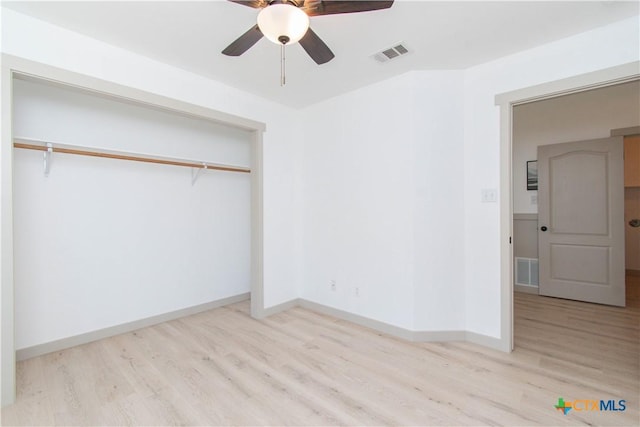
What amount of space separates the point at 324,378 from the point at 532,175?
4205 millimetres

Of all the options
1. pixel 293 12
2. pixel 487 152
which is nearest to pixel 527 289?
pixel 487 152

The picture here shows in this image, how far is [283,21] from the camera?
149 cm

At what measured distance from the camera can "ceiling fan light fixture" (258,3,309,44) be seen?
148 centimetres

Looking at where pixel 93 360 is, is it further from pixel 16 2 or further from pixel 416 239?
pixel 416 239

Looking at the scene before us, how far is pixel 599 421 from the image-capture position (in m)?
1.74

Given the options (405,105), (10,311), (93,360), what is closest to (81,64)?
(10,311)

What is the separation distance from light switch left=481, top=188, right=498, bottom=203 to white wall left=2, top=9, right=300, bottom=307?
85.2 inches

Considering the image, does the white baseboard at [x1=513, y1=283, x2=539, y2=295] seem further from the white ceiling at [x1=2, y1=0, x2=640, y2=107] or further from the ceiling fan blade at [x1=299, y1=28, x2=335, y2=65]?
the ceiling fan blade at [x1=299, y1=28, x2=335, y2=65]

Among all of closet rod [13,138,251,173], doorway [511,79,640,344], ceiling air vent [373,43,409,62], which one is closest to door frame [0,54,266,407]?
closet rod [13,138,251,173]

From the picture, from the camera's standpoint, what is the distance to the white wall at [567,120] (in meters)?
3.83

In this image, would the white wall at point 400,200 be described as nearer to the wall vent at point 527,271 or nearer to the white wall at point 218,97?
the white wall at point 218,97

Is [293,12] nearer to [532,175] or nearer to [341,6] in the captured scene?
[341,6]

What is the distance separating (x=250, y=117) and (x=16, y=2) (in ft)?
6.21
